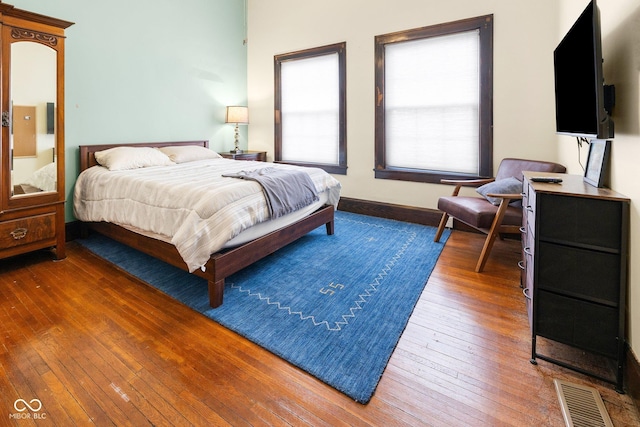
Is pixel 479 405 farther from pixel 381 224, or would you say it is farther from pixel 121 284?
pixel 381 224

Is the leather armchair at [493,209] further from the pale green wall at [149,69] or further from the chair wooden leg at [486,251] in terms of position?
the pale green wall at [149,69]

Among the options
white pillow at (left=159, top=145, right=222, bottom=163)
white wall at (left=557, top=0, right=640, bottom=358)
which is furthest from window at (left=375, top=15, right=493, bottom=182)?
white pillow at (left=159, top=145, right=222, bottom=163)

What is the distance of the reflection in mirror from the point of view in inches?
103

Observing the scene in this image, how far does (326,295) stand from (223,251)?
78cm

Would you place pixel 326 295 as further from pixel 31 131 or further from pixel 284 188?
pixel 31 131

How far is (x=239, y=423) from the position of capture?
133 cm

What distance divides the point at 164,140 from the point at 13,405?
3548 millimetres

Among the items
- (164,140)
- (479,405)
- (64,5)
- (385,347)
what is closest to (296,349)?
(385,347)

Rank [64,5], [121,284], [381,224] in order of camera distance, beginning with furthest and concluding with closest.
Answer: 1. [381,224]
2. [64,5]
3. [121,284]

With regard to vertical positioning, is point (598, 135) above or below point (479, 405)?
above

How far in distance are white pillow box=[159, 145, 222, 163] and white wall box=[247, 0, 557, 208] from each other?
1387mm

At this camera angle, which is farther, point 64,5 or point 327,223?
point 327,223

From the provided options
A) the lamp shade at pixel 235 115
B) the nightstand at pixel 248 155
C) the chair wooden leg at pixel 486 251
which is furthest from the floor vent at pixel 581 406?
the lamp shade at pixel 235 115

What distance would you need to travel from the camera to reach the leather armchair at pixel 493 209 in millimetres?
2744
